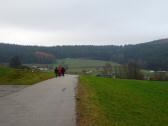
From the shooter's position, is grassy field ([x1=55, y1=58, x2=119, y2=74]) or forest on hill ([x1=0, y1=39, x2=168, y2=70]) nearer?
forest on hill ([x1=0, y1=39, x2=168, y2=70])

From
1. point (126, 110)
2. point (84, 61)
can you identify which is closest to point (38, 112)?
point (126, 110)

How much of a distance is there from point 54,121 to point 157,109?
649 cm

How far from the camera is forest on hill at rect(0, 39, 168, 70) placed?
5143 inches

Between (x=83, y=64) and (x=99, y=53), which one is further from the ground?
(x=99, y=53)

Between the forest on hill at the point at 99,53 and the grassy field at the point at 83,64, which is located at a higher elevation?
the forest on hill at the point at 99,53

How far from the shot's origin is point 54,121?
12461mm

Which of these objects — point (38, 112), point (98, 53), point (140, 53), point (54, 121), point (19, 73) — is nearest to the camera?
point (54, 121)

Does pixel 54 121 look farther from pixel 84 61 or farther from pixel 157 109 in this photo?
pixel 84 61

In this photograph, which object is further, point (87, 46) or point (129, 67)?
point (87, 46)

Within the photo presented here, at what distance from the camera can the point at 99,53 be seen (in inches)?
6289

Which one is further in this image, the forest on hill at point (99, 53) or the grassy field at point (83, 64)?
the grassy field at point (83, 64)

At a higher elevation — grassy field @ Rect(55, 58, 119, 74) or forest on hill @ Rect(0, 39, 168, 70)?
forest on hill @ Rect(0, 39, 168, 70)

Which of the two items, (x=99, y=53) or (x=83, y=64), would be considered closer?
(x=83, y=64)

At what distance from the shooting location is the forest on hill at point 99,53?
13062cm
